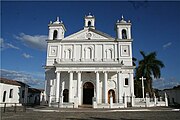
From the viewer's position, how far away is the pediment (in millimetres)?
37000

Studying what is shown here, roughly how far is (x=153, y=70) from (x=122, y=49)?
27.1 ft

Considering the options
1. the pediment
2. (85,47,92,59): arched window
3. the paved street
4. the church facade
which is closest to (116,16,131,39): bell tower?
the church facade

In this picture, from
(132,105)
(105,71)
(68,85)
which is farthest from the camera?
(68,85)

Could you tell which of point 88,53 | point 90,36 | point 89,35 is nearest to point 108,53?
point 88,53

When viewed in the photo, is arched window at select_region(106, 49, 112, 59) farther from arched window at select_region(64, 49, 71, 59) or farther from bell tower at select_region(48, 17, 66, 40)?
bell tower at select_region(48, 17, 66, 40)

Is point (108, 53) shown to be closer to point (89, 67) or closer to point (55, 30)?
point (89, 67)

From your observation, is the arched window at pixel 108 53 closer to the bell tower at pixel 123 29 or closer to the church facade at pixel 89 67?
the church facade at pixel 89 67

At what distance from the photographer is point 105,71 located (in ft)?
104

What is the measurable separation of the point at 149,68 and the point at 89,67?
45.9 ft

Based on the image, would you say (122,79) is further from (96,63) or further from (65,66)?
(65,66)

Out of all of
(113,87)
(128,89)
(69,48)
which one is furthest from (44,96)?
(128,89)

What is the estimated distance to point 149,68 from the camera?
38.7m

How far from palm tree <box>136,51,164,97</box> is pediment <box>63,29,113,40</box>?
9403 millimetres

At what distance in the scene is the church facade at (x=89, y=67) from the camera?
3170cm
